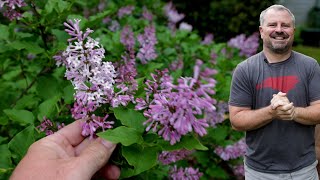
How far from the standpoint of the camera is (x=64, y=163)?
1800 mm

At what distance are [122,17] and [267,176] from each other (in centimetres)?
296

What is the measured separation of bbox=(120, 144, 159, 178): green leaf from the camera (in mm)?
1729

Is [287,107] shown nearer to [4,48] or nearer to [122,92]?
[122,92]

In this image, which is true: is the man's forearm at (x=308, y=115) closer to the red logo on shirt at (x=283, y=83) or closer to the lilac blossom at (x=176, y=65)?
the red logo on shirt at (x=283, y=83)

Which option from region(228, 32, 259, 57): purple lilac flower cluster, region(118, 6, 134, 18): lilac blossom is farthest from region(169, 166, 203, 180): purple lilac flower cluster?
region(118, 6, 134, 18): lilac blossom

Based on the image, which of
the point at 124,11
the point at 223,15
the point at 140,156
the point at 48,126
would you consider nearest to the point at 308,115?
the point at 140,156

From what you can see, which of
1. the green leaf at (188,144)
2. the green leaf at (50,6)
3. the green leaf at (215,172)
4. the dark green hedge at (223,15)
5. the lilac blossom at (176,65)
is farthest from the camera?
the dark green hedge at (223,15)

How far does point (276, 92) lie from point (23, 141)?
1.16 meters

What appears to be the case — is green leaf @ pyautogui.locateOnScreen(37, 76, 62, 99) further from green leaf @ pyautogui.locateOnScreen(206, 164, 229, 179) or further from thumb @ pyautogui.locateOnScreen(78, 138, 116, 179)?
green leaf @ pyautogui.locateOnScreen(206, 164, 229, 179)

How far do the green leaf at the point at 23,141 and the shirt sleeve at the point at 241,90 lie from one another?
942 mm

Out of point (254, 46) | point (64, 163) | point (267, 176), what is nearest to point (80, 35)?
point (64, 163)

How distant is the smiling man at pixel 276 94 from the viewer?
204cm

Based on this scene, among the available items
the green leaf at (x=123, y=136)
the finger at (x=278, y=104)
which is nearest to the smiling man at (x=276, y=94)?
the finger at (x=278, y=104)

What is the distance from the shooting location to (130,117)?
5.81 feet
